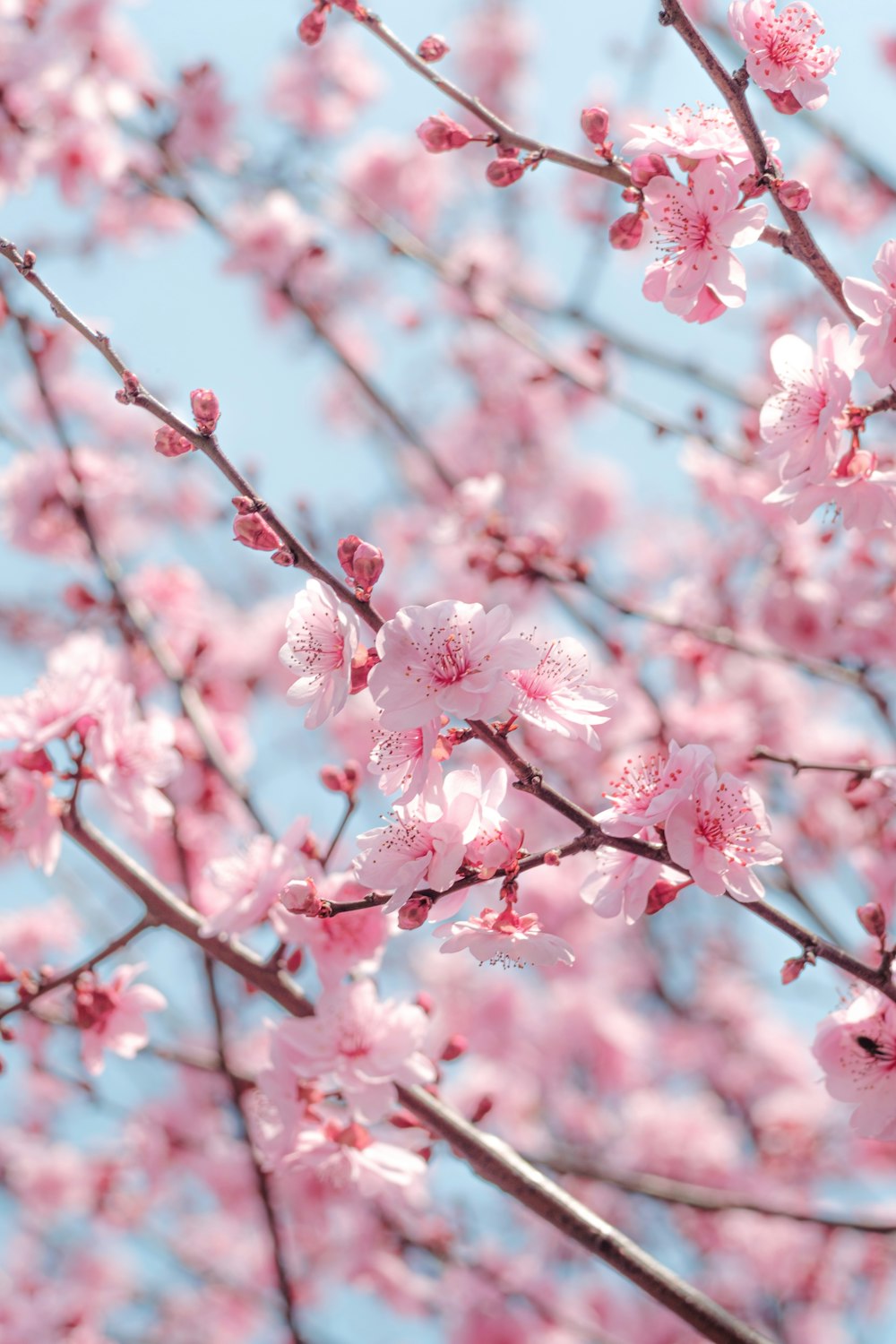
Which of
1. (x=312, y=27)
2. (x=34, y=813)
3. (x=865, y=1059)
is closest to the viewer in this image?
(x=865, y=1059)

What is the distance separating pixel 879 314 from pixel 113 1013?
66.1 inches

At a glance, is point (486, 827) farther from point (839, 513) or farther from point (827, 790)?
point (827, 790)

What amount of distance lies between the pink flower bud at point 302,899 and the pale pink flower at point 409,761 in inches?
7.2

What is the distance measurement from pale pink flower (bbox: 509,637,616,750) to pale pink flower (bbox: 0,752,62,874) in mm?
892

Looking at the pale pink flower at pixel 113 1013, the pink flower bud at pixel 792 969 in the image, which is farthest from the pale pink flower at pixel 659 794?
the pale pink flower at pixel 113 1013

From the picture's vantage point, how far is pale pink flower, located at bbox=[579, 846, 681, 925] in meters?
1.41

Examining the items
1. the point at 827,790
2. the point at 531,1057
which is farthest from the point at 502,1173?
the point at 531,1057

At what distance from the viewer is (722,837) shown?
4.53 feet

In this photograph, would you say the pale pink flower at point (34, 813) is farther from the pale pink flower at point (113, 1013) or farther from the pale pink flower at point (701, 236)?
the pale pink flower at point (701, 236)

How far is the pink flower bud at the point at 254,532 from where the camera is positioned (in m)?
1.29

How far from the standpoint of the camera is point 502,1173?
5.24 ft

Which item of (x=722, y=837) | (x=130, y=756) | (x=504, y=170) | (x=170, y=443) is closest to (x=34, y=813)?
(x=130, y=756)

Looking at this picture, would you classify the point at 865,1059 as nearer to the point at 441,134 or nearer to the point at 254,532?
the point at 254,532

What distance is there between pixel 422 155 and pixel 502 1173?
Answer: 5.83 meters
